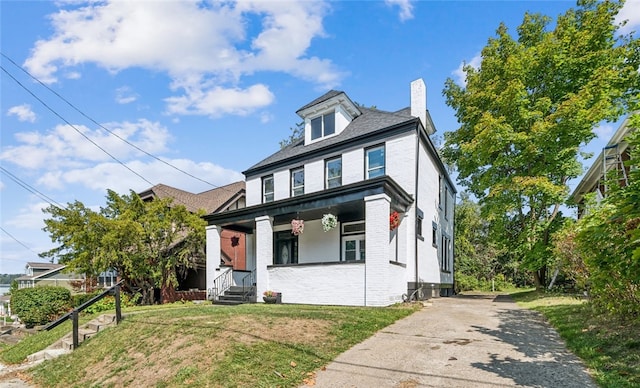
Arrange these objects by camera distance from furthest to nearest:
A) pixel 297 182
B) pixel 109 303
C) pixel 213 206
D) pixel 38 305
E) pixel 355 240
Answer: pixel 213 206 → pixel 297 182 → pixel 109 303 → pixel 355 240 → pixel 38 305

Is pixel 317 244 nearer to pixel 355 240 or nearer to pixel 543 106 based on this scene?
pixel 355 240

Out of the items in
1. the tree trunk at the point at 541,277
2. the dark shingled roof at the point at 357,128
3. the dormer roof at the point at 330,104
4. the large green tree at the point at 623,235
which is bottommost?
the tree trunk at the point at 541,277

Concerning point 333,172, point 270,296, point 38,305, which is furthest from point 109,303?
point 333,172

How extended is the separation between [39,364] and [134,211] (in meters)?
9.04

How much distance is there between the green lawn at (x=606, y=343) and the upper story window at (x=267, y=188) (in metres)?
13.1

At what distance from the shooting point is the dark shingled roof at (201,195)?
2243cm

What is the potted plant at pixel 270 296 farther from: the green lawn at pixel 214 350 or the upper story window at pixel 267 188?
the upper story window at pixel 267 188

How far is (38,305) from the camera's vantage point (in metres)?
14.5

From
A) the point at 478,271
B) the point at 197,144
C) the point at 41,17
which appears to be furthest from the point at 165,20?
the point at 478,271

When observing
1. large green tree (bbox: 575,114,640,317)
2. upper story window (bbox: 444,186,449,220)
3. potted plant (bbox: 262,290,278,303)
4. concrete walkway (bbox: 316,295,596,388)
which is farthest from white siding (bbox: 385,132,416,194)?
large green tree (bbox: 575,114,640,317)

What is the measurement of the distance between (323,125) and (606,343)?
13.6m

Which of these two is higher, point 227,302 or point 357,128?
point 357,128

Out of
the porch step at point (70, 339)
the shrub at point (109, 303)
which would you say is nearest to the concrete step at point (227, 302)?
the shrub at point (109, 303)

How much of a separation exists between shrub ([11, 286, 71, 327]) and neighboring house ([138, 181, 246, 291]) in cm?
536
